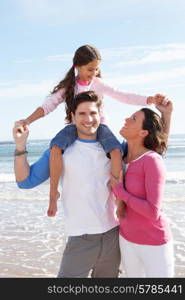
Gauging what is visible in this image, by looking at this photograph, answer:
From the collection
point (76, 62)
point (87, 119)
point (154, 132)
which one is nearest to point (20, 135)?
point (87, 119)

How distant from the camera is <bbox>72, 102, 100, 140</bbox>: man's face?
3066 mm

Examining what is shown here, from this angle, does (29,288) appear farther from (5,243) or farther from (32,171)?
(5,243)

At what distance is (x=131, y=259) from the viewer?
301 cm

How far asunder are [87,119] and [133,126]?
32cm

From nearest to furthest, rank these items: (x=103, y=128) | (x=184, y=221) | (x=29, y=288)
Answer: (x=103, y=128) → (x=29, y=288) → (x=184, y=221)

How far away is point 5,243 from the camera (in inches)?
276

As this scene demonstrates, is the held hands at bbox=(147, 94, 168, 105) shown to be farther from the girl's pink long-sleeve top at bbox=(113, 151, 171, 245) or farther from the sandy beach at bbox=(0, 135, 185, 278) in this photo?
the sandy beach at bbox=(0, 135, 185, 278)

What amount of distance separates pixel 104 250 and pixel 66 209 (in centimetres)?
38

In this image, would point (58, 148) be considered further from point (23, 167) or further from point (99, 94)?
point (99, 94)

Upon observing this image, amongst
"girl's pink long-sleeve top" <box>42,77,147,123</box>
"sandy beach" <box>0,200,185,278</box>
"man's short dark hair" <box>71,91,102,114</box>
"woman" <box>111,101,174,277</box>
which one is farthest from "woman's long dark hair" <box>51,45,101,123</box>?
"sandy beach" <box>0,200,185,278</box>

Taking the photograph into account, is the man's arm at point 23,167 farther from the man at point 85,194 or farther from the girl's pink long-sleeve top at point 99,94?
the girl's pink long-sleeve top at point 99,94

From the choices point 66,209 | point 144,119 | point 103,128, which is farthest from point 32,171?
point 144,119

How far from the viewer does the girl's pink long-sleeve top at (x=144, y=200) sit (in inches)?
112

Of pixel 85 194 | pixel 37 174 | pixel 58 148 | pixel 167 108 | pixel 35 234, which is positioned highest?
pixel 167 108
